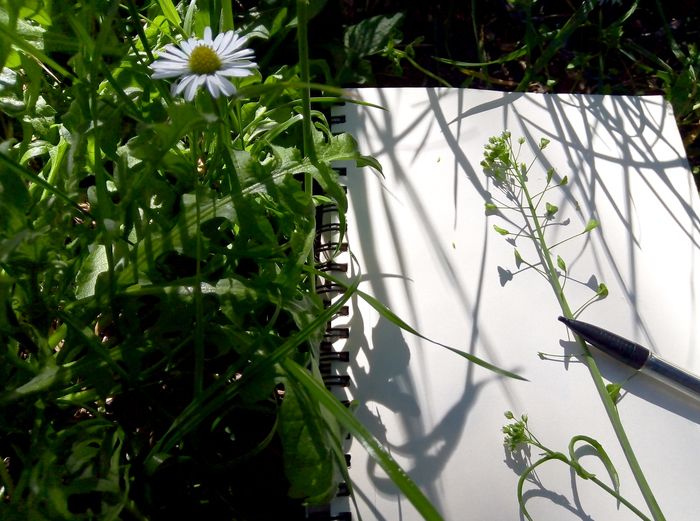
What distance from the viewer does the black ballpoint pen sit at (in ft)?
2.11

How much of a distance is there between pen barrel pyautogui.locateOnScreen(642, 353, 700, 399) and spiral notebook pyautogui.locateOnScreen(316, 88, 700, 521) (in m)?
0.01

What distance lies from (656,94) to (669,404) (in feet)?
1.53

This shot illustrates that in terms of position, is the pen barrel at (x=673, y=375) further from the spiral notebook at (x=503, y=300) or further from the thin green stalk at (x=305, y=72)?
the thin green stalk at (x=305, y=72)

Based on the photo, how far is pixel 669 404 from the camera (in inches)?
25.5

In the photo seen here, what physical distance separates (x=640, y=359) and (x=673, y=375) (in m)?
0.03

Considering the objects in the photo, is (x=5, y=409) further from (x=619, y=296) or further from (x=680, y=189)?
(x=680, y=189)

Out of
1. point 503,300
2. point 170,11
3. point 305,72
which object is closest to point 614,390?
point 503,300

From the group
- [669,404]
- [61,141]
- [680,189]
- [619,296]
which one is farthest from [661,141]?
[61,141]

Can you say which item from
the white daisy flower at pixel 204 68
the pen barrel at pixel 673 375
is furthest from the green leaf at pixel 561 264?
the white daisy flower at pixel 204 68

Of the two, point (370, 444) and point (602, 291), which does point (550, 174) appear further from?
point (370, 444)

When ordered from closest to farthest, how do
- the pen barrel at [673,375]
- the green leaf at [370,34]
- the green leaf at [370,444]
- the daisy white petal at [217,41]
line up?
1. the green leaf at [370,444]
2. the daisy white petal at [217,41]
3. the pen barrel at [673,375]
4. the green leaf at [370,34]

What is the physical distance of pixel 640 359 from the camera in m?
0.65

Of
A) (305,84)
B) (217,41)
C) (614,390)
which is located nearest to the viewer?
(305,84)

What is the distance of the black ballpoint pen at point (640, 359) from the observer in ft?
2.11
